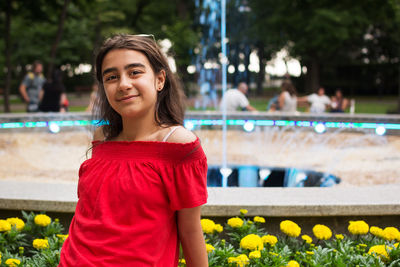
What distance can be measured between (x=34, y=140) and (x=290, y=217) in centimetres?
711

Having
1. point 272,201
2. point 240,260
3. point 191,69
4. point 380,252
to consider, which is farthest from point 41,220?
point 191,69

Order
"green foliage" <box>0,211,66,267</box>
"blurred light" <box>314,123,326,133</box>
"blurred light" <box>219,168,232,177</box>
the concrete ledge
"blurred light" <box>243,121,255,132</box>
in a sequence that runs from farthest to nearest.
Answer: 1. "blurred light" <box>243,121,255,132</box>
2. "blurred light" <box>314,123,326,133</box>
3. "blurred light" <box>219,168,232,177</box>
4. the concrete ledge
5. "green foliage" <box>0,211,66,267</box>

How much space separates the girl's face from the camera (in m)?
1.62

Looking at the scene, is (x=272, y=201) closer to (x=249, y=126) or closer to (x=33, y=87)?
(x=249, y=126)

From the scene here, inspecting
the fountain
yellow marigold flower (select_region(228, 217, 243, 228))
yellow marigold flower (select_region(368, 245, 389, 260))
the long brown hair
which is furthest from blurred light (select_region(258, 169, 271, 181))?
the long brown hair

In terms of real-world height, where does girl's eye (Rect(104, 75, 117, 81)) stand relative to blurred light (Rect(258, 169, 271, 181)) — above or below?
above

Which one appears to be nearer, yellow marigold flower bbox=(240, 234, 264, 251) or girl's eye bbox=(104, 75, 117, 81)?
girl's eye bbox=(104, 75, 117, 81)

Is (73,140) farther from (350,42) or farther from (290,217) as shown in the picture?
(350,42)

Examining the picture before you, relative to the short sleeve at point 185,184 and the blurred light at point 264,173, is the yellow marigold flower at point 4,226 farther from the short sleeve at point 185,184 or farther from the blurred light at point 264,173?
the blurred light at point 264,173

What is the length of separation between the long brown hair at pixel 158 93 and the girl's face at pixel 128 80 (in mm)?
25

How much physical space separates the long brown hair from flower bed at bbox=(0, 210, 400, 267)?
82cm

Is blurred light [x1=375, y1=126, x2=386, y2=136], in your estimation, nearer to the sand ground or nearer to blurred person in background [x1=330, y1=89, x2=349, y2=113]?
the sand ground

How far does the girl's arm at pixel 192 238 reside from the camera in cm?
160

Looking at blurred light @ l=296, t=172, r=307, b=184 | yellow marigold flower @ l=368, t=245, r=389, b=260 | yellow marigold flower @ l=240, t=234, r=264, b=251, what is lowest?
blurred light @ l=296, t=172, r=307, b=184
